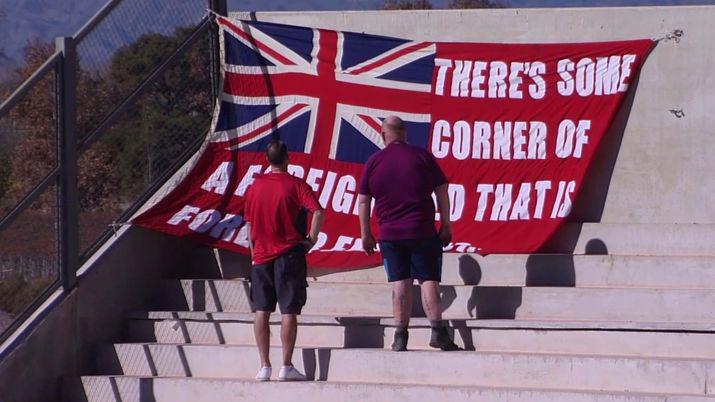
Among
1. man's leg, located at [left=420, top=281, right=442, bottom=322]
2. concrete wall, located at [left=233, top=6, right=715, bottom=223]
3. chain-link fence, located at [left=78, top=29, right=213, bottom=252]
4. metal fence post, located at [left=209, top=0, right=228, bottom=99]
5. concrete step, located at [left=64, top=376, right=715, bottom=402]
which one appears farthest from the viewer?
metal fence post, located at [left=209, top=0, right=228, bottom=99]

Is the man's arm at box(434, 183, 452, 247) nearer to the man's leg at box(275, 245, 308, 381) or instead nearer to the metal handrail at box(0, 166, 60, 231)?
the man's leg at box(275, 245, 308, 381)

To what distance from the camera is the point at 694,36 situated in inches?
383

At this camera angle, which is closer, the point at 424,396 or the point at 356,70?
the point at 424,396

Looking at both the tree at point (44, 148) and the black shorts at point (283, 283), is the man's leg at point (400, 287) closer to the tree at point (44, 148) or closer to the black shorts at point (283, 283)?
the black shorts at point (283, 283)

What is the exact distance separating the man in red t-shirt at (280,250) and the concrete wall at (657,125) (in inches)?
95.3

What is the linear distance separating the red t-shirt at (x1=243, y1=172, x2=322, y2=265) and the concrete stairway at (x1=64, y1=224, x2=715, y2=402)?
2.48 feet

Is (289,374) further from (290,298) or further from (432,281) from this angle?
(432,281)

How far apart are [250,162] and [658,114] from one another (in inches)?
125

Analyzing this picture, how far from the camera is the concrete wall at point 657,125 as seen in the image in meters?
9.71

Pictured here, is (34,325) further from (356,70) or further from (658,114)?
(658,114)

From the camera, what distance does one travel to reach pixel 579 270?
912 cm

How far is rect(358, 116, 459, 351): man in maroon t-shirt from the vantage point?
836 cm

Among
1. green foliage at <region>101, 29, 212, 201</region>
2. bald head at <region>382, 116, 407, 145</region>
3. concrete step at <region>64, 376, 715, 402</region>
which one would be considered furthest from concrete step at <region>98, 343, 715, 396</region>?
green foliage at <region>101, 29, 212, 201</region>

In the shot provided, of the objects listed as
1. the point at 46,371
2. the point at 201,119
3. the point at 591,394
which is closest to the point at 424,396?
the point at 591,394
